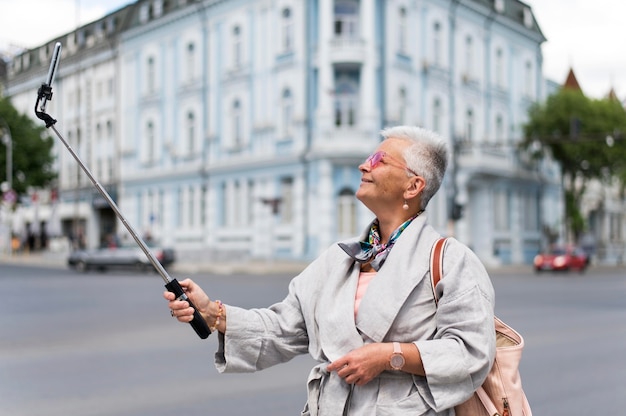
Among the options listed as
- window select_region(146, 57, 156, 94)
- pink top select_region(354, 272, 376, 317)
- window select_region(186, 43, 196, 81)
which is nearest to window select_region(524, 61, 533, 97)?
window select_region(186, 43, 196, 81)

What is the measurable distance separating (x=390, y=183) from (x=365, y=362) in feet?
2.00

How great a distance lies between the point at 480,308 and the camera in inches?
90.6

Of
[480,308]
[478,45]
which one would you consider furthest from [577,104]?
[480,308]

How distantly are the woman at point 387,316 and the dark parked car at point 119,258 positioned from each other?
27.6 m

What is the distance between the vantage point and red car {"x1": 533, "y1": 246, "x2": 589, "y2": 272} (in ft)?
116

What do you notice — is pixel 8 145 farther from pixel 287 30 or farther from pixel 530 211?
pixel 530 211

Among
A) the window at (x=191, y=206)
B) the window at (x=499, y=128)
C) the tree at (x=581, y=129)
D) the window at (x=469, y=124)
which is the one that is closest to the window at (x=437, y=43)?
the window at (x=469, y=124)

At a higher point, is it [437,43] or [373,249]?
[437,43]

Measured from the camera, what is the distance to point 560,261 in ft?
116

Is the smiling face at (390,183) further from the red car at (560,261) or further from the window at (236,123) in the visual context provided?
the window at (236,123)

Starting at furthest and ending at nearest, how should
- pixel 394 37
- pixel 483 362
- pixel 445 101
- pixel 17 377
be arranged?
pixel 445 101 → pixel 394 37 → pixel 17 377 → pixel 483 362

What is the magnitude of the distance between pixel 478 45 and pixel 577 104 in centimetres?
664

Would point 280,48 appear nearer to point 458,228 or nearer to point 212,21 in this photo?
point 212,21

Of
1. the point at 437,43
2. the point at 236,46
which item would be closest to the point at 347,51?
the point at 437,43
